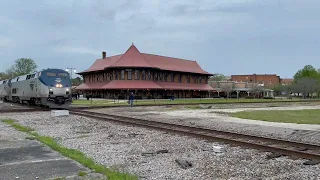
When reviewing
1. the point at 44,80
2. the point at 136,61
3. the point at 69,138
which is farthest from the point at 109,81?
the point at 69,138

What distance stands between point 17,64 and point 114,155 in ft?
370

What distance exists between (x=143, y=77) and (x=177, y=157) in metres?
58.9

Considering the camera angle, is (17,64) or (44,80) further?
(17,64)

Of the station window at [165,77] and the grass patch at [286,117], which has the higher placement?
the station window at [165,77]

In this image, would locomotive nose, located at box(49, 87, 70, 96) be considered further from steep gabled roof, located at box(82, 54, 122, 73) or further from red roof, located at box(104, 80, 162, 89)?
steep gabled roof, located at box(82, 54, 122, 73)

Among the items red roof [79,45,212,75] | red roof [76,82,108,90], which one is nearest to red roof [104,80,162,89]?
red roof [79,45,212,75]

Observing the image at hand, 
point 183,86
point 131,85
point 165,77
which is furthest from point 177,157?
point 183,86

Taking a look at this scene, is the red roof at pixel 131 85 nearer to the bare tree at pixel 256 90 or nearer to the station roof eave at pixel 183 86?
the station roof eave at pixel 183 86

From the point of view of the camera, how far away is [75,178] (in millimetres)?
6766

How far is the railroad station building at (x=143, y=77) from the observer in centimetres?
6544

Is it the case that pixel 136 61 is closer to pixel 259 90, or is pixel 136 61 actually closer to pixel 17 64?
pixel 259 90

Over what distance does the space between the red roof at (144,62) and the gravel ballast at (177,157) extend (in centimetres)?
5462

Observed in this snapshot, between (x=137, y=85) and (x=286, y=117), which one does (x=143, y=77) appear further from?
(x=286, y=117)

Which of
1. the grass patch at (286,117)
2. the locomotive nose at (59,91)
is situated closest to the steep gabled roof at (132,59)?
the locomotive nose at (59,91)
